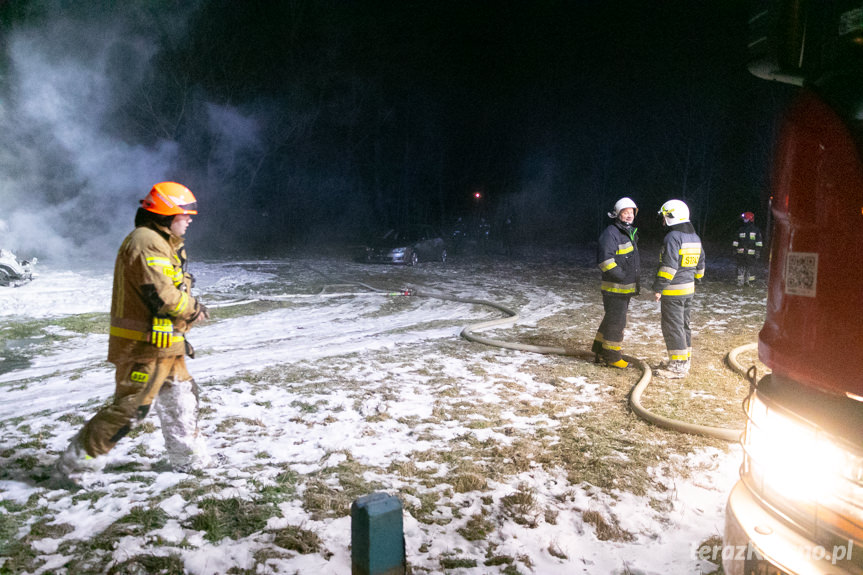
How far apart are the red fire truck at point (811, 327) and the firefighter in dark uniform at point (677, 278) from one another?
162 inches

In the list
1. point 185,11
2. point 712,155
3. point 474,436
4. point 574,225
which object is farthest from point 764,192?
point 474,436

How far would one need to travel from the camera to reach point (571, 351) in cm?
697

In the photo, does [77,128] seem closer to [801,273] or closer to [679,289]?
[679,289]

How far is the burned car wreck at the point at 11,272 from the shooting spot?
1138 cm

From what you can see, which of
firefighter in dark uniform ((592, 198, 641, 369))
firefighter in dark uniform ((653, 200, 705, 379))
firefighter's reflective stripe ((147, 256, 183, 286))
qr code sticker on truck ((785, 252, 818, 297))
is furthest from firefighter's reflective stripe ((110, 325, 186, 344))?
firefighter in dark uniform ((653, 200, 705, 379))

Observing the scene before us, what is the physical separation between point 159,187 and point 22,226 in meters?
17.6

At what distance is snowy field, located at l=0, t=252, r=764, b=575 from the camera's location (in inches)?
113

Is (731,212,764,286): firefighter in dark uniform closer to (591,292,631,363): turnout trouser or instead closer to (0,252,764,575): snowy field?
(0,252,764,575): snowy field

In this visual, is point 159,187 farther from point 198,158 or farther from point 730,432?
point 198,158

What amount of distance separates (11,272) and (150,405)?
11.0 meters

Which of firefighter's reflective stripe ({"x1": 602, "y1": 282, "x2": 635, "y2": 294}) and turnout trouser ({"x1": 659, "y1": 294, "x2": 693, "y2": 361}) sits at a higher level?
firefighter's reflective stripe ({"x1": 602, "y1": 282, "x2": 635, "y2": 294})

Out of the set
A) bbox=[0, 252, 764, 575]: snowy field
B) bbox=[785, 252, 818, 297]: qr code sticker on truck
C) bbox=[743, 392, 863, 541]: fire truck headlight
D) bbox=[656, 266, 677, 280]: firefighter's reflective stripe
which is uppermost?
bbox=[785, 252, 818, 297]: qr code sticker on truck

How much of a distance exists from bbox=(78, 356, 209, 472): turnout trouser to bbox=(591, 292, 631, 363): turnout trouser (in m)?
4.72

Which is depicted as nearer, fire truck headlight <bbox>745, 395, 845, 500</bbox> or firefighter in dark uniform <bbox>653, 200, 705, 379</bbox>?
fire truck headlight <bbox>745, 395, 845, 500</bbox>
